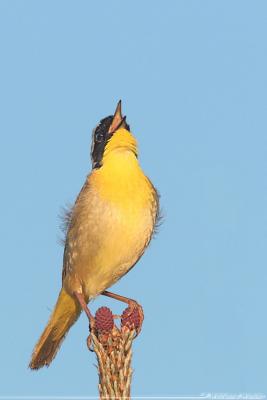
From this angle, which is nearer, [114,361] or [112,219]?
[114,361]

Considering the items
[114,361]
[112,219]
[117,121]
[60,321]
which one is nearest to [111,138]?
[117,121]

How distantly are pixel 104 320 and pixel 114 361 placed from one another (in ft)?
0.97

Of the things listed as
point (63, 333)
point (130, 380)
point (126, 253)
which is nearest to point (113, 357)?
point (130, 380)

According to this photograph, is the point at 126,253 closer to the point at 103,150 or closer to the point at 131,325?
the point at 103,150

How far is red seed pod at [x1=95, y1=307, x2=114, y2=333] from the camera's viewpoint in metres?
5.41

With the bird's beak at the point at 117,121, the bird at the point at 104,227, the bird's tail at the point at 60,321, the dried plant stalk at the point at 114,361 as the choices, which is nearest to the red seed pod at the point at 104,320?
the dried plant stalk at the point at 114,361

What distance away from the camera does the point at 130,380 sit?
5.23 meters

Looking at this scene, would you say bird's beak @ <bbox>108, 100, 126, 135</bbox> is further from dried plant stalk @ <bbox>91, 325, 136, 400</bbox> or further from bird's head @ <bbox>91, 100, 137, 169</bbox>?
dried plant stalk @ <bbox>91, 325, 136, 400</bbox>

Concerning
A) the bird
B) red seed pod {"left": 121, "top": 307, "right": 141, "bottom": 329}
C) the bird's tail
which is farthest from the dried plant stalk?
the bird's tail

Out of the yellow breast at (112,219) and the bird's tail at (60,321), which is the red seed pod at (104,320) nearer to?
the yellow breast at (112,219)

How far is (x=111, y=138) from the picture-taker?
8.02 metres

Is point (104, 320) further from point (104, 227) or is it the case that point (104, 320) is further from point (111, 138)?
point (111, 138)

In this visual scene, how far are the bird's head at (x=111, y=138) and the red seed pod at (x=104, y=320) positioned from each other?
275 centimetres

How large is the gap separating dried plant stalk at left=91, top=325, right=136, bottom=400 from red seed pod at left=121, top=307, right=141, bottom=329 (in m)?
0.03
